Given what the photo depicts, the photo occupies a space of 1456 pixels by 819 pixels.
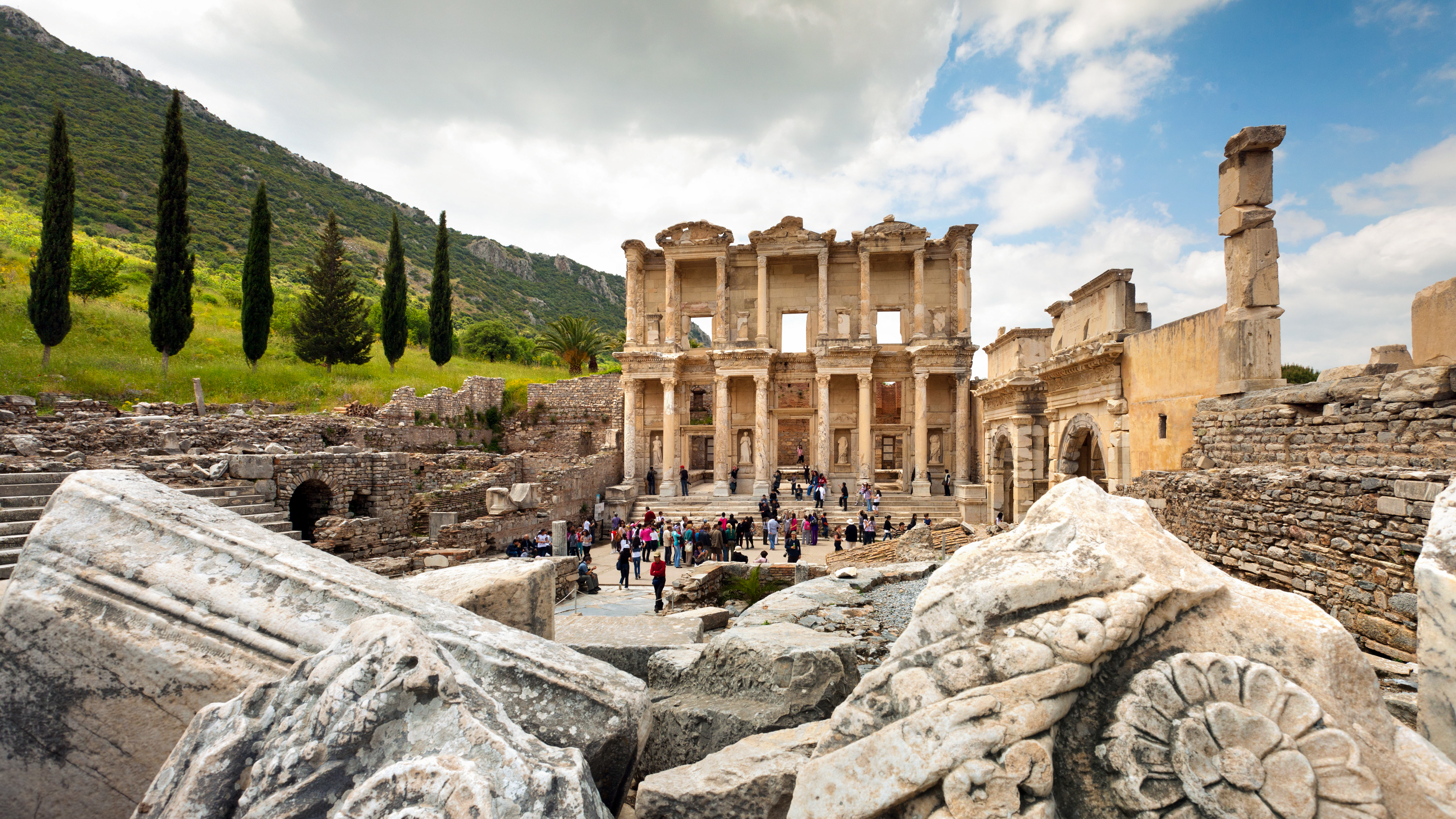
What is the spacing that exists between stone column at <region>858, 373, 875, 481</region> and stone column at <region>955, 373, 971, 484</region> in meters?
3.41

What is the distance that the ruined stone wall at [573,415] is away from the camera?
30.0 meters

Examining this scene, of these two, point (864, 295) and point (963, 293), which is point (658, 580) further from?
point (963, 293)

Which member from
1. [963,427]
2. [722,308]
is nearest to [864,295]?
[722,308]

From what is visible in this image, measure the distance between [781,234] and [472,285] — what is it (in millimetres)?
50095

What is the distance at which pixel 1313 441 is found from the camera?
6594 millimetres

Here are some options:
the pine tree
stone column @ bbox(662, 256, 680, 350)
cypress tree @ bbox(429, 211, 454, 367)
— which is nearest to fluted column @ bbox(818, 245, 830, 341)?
stone column @ bbox(662, 256, 680, 350)

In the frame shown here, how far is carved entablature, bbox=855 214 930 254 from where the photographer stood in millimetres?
26250

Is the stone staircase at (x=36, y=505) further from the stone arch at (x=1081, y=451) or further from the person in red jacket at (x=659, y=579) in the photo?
the stone arch at (x=1081, y=451)

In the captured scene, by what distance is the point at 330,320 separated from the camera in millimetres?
28797

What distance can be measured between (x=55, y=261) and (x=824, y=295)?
1026 inches

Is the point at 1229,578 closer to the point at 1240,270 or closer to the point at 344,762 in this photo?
the point at 344,762

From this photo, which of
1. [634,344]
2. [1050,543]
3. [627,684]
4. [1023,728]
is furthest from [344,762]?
[634,344]

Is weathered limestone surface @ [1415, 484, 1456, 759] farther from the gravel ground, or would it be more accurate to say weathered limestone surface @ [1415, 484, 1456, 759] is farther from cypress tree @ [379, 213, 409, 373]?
cypress tree @ [379, 213, 409, 373]

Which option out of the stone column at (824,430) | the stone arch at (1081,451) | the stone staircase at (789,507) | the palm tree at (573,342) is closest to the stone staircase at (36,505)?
the stone staircase at (789,507)
